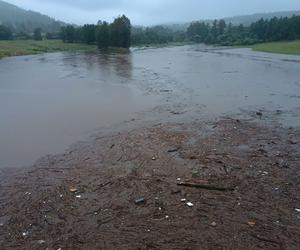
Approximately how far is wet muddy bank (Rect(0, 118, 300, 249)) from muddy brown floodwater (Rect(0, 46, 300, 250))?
0.09 feet

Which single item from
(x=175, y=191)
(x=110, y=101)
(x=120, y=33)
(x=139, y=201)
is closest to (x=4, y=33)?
(x=120, y=33)

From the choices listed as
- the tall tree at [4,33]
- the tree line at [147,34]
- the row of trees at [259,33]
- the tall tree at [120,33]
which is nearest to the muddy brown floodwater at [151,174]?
the tall tree at [120,33]

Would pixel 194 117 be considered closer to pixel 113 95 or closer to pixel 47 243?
pixel 113 95

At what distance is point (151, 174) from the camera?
10.6 metres

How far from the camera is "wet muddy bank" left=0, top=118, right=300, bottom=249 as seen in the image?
7.39 metres

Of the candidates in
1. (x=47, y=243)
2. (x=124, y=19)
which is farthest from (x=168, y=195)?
(x=124, y=19)

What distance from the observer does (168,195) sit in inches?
361

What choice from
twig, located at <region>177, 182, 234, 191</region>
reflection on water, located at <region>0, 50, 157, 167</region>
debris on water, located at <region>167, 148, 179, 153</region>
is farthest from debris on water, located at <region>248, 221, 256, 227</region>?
reflection on water, located at <region>0, 50, 157, 167</region>

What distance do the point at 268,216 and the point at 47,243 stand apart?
4.71 metres

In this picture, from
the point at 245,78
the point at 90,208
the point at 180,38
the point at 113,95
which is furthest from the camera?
the point at 180,38

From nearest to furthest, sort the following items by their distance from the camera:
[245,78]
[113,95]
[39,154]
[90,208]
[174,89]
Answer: [90,208] < [39,154] < [113,95] < [174,89] < [245,78]

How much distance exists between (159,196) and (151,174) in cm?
155

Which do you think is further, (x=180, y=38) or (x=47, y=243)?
(x=180, y=38)

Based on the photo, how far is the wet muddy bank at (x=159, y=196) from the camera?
7391 mm
